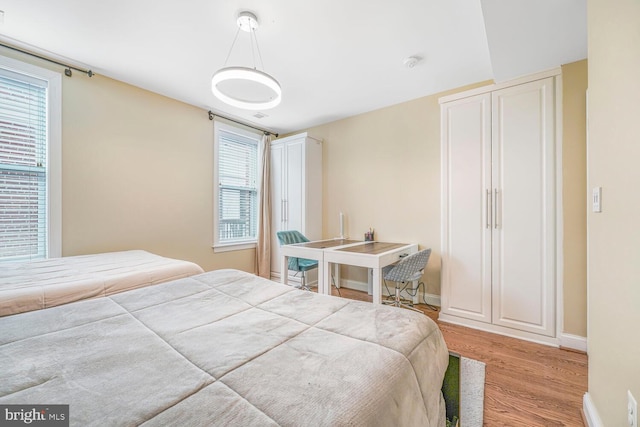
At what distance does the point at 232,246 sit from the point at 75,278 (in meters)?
2.27

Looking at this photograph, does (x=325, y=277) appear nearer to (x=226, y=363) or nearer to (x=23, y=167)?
(x=226, y=363)

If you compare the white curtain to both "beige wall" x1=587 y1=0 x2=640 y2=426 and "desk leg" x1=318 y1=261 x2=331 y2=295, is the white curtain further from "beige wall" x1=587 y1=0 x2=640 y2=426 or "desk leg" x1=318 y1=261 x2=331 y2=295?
"beige wall" x1=587 y1=0 x2=640 y2=426

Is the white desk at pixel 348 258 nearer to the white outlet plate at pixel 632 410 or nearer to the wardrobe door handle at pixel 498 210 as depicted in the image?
the wardrobe door handle at pixel 498 210

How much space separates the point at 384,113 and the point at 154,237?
3439 mm

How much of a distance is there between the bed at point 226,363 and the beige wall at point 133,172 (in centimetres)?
189

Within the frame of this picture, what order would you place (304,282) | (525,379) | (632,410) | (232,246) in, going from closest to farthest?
(632,410) < (525,379) < (304,282) < (232,246)

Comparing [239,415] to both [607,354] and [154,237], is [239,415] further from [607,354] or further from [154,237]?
[154,237]

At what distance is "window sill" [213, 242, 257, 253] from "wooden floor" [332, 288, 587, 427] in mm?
3001

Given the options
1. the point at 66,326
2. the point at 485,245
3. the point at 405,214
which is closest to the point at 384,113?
the point at 405,214

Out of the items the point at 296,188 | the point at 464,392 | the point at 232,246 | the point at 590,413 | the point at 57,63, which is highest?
the point at 57,63

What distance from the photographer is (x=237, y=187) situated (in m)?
4.13

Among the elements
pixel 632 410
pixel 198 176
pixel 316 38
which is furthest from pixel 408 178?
pixel 198 176

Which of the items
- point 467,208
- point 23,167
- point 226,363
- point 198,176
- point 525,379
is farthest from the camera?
point 198,176

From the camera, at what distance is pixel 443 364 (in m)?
1.11
